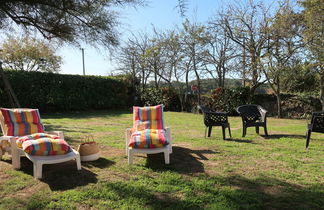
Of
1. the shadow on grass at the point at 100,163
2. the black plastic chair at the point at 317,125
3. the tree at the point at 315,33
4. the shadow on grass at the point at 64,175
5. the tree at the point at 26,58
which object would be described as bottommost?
the shadow on grass at the point at 64,175

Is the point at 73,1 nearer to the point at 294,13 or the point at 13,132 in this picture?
the point at 13,132

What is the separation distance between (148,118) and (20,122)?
7.88 ft

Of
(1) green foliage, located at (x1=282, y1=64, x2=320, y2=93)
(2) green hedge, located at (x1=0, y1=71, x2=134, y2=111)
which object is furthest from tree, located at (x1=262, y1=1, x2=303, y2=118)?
(2) green hedge, located at (x1=0, y1=71, x2=134, y2=111)

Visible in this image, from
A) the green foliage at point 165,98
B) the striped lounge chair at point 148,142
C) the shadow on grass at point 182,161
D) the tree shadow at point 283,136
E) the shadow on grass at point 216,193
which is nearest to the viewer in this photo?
the shadow on grass at point 216,193

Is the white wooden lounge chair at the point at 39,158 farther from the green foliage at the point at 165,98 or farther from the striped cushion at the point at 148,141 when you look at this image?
the green foliage at the point at 165,98

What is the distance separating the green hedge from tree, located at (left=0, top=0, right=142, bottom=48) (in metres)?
8.96

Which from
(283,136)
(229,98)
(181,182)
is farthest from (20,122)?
(229,98)

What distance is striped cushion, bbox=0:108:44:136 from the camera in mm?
4469

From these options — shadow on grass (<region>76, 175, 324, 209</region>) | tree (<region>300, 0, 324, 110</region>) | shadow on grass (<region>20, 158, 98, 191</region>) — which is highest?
tree (<region>300, 0, 324, 110</region>)

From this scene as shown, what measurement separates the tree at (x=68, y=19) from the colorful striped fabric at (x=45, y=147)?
196 centimetres

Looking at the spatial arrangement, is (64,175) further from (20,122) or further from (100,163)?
(20,122)

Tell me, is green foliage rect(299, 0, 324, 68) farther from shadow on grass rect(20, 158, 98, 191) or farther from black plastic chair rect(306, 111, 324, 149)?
shadow on grass rect(20, 158, 98, 191)

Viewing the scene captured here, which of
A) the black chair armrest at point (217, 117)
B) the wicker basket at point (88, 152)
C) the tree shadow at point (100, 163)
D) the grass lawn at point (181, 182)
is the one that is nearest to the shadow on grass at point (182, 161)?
the grass lawn at point (181, 182)

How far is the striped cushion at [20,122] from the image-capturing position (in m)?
4.47
